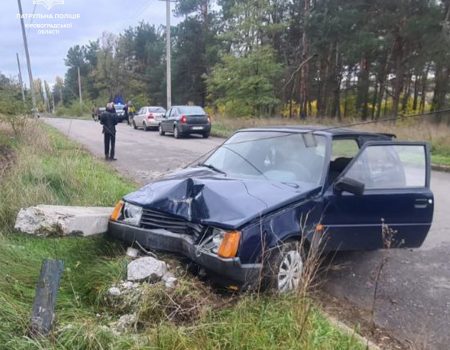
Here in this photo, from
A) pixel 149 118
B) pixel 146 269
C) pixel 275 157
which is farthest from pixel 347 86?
pixel 146 269

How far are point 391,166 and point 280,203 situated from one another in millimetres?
1744

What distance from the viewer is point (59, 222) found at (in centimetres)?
390

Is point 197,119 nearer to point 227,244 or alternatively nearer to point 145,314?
point 227,244

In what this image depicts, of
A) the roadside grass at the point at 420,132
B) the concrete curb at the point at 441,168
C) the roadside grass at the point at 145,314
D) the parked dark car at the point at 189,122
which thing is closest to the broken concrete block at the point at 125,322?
the roadside grass at the point at 145,314

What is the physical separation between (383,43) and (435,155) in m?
12.4

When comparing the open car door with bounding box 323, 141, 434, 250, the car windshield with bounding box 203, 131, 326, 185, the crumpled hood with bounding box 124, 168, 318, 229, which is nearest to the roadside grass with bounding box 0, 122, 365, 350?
the crumpled hood with bounding box 124, 168, 318, 229

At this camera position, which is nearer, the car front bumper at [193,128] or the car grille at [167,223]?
the car grille at [167,223]

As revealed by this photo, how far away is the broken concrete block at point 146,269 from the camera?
10.3 feet

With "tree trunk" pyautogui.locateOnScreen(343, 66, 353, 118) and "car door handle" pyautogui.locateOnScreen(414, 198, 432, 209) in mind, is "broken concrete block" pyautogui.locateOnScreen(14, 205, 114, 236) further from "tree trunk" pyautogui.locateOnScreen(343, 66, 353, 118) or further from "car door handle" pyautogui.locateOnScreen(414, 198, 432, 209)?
"tree trunk" pyautogui.locateOnScreen(343, 66, 353, 118)

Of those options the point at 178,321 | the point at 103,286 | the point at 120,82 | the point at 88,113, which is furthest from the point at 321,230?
the point at 120,82

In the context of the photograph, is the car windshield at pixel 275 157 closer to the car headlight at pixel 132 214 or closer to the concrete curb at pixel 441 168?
the car headlight at pixel 132 214

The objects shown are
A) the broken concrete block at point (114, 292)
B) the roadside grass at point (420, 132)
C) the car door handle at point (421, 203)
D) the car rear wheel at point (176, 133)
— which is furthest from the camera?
the car rear wheel at point (176, 133)

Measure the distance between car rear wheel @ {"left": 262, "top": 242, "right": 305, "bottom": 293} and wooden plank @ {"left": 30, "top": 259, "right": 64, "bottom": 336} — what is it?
1.55 meters

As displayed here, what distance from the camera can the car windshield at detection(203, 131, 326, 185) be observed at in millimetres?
4227
